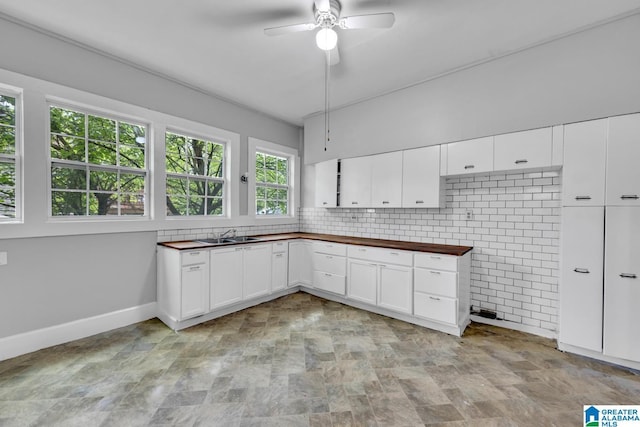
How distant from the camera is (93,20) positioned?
244 cm

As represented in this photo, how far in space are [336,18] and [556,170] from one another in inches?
109

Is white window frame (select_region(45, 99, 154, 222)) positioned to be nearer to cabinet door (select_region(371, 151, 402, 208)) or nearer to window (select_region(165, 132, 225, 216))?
window (select_region(165, 132, 225, 216))

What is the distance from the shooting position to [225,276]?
11.4ft

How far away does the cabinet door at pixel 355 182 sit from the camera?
4.13 m

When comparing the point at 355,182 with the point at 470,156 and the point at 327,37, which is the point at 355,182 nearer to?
the point at 470,156

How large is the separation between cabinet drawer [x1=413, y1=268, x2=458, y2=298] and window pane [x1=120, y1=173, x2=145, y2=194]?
355 cm

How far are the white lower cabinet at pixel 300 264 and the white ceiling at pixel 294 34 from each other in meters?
2.44

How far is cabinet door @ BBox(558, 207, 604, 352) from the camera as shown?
248cm

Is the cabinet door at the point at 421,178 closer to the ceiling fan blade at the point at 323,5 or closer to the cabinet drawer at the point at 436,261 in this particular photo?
the cabinet drawer at the point at 436,261

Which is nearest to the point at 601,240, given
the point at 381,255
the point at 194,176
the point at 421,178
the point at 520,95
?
the point at 520,95

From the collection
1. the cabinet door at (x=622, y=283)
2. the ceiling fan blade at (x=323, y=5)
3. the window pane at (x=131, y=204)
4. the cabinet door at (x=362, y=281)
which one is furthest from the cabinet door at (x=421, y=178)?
the window pane at (x=131, y=204)

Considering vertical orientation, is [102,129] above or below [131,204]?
above

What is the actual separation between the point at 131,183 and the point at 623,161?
16.6 ft

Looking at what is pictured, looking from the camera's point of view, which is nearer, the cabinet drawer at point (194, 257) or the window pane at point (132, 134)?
the cabinet drawer at point (194, 257)
